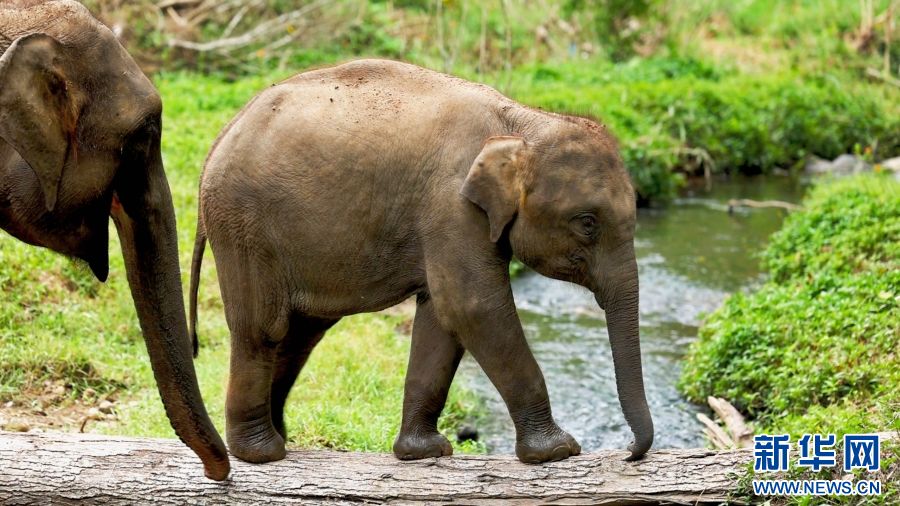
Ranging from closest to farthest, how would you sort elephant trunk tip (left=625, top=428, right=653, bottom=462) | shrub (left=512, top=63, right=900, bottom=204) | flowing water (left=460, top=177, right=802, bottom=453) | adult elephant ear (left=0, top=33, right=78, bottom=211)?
adult elephant ear (left=0, top=33, right=78, bottom=211)
elephant trunk tip (left=625, top=428, right=653, bottom=462)
flowing water (left=460, top=177, right=802, bottom=453)
shrub (left=512, top=63, right=900, bottom=204)

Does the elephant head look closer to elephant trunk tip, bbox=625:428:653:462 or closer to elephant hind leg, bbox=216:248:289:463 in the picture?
elephant trunk tip, bbox=625:428:653:462

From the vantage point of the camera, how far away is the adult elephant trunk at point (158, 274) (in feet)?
10.8

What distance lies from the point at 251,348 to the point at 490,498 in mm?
1030

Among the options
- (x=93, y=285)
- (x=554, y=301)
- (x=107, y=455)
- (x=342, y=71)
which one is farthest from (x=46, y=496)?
(x=554, y=301)

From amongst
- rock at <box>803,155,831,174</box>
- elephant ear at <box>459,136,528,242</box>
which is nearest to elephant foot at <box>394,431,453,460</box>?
elephant ear at <box>459,136,528,242</box>

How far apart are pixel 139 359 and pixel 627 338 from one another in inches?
123

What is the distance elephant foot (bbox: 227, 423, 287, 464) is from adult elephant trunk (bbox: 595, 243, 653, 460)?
1250 millimetres

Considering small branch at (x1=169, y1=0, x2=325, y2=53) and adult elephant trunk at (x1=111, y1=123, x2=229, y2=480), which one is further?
small branch at (x1=169, y1=0, x2=325, y2=53)

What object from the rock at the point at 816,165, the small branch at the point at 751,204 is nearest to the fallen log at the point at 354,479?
the small branch at the point at 751,204

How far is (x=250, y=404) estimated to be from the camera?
169 inches

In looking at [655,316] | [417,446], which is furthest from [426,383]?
[655,316]

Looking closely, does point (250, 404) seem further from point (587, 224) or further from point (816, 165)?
point (816, 165)

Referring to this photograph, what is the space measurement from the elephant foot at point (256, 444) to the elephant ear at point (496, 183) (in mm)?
1100

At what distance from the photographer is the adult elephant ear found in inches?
119
